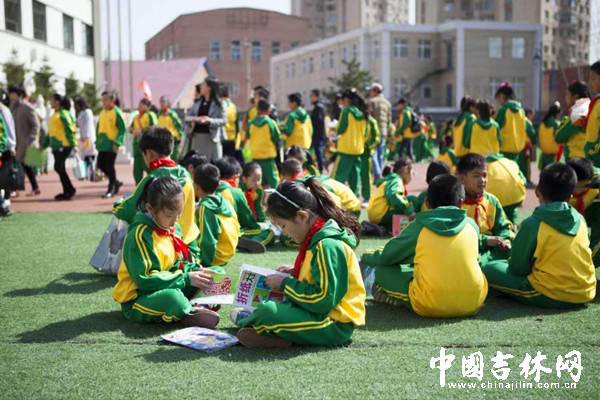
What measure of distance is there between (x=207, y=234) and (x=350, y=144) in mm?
4999

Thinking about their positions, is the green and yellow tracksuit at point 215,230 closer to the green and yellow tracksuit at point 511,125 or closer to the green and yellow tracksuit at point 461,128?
the green and yellow tracksuit at point 461,128

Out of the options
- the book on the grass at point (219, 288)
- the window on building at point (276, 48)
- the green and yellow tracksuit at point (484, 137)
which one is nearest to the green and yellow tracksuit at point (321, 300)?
the book on the grass at point (219, 288)

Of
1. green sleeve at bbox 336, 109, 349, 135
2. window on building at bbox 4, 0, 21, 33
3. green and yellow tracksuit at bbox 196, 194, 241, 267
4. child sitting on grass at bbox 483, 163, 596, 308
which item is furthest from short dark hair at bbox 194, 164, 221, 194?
window on building at bbox 4, 0, 21, 33

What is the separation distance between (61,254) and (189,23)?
2571 inches

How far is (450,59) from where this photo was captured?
5441cm

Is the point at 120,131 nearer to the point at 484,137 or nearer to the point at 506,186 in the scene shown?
the point at 484,137

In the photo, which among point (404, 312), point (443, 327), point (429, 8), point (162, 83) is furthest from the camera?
point (429, 8)

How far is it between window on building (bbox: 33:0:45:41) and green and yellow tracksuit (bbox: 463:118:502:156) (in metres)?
17.6

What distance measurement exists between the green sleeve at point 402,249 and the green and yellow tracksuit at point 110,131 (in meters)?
8.15

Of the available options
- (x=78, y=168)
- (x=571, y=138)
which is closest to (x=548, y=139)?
(x=571, y=138)

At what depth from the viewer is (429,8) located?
75688 mm

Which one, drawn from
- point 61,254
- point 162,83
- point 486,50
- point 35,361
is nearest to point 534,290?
point 35,361

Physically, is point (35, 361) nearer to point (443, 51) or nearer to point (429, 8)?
point (443, 51)

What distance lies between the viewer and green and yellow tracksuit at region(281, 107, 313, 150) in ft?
39.6
